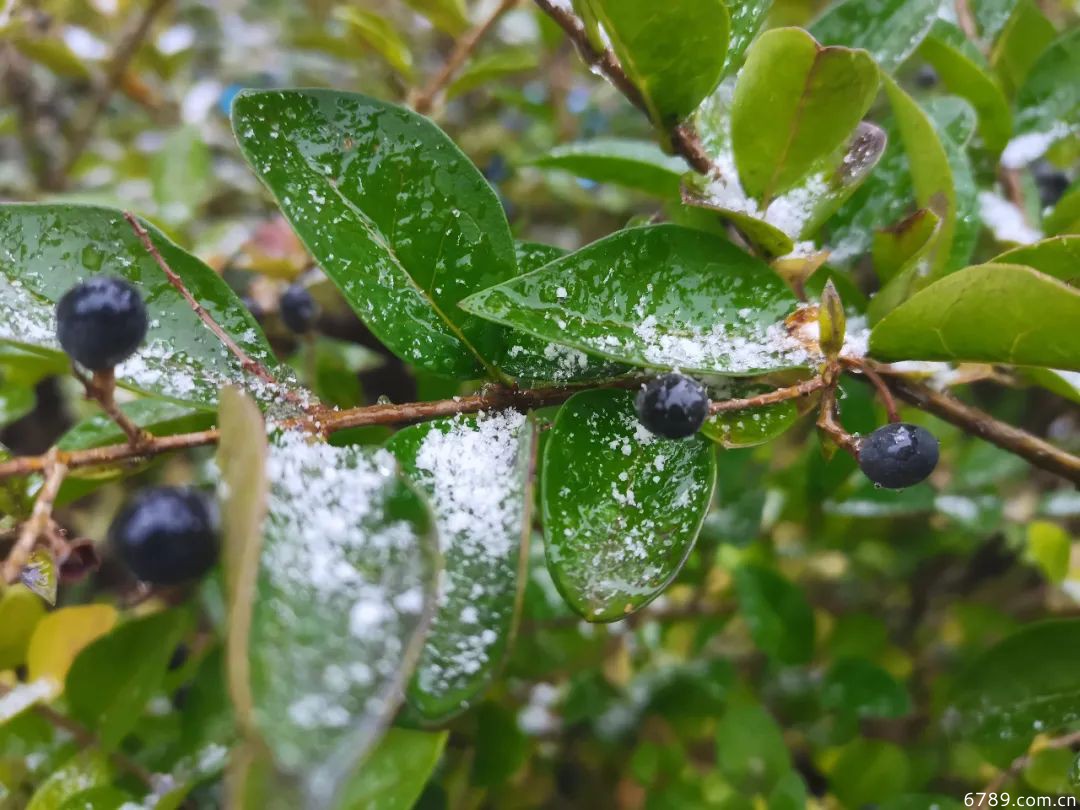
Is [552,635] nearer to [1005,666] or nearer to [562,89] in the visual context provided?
[1005,666]

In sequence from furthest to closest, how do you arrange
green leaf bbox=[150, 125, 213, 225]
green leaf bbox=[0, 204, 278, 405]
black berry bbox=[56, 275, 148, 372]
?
1. green leaf bbox=[150, 125, 213, 225]
2. green leaf bbox=[0, 204, 278, 405]
3. black berry bbox=[56, 275, 148, 372]

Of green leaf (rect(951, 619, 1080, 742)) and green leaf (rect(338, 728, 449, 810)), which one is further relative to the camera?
green leaf (rect(951, 619, 1080, 742))

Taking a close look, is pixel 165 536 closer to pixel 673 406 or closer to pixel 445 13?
pixel 673 406

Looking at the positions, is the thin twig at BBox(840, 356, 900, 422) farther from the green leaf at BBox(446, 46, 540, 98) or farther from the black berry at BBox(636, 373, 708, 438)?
the green leaf at BBox(446, 46, 540, 98)

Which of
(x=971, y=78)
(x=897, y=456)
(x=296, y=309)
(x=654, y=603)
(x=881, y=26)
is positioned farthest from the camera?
(x=654, y=603)

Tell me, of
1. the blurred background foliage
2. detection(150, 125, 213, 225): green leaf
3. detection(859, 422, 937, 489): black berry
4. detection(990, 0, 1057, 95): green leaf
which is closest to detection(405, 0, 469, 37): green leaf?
the blurred background foliage

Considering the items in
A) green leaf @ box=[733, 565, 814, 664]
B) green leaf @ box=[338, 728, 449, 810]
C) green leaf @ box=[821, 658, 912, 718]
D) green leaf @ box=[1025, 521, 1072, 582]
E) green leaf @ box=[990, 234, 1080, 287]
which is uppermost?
green leaf @ box=[990, 234, 1080, 287]

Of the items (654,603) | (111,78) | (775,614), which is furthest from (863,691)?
(111,78)

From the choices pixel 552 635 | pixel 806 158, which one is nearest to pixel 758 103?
pixel 806 158
